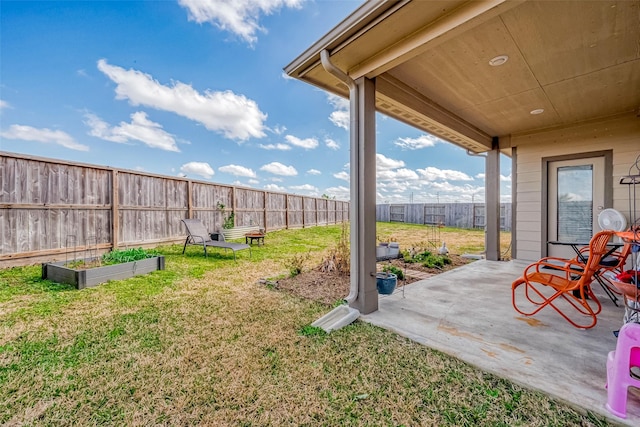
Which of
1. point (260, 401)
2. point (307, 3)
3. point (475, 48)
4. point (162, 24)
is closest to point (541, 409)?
point (260, 401)

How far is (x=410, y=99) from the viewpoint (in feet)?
11.2

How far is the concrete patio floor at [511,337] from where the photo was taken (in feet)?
5.26

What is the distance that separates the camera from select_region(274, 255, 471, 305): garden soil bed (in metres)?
3.40

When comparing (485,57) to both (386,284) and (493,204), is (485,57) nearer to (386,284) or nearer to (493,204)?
(386,284)

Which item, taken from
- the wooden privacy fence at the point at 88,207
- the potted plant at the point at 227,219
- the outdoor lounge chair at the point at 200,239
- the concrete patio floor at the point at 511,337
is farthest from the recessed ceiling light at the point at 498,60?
the potted plant at the point at 227,219

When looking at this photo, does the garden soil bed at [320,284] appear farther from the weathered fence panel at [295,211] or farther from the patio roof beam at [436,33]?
the weathered fence panel at [295,211]

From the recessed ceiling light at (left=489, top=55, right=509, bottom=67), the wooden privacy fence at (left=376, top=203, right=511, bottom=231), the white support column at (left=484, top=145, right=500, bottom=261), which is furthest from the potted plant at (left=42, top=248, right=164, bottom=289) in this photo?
the wooden privacy fence at (left=376, top=203, right=511, bottom=231)

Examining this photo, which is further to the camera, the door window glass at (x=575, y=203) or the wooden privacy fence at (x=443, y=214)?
the wooden privacy fence at (x=443, y=214)

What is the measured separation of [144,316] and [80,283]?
173 centimetres

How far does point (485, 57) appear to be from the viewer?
8.81ft

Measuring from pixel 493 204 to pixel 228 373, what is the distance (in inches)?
241

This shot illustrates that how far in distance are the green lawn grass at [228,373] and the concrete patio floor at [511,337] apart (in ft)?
0.47

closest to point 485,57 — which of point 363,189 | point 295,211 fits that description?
point 363,189

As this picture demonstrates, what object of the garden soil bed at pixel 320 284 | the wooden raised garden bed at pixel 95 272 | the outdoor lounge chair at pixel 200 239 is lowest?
the garden soil bed at pixel 320 284
